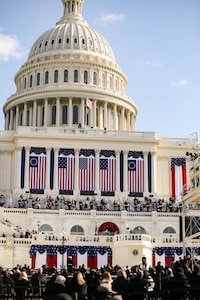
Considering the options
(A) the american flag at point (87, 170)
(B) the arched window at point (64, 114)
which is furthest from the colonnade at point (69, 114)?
(A) the american flag at point (87, 170)

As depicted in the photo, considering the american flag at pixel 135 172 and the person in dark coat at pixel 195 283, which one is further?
the american flag at pixel 135 172

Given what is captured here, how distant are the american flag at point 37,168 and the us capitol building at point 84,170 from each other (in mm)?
150

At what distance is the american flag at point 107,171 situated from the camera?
297 ft

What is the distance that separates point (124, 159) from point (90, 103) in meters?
16.8

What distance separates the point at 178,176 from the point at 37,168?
21.9m

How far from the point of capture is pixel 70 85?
11100 centimetres

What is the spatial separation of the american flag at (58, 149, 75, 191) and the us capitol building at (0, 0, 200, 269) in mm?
152

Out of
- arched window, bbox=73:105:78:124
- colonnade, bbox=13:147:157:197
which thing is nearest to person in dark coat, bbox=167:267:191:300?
colonnade, bbox=13:147:157:197

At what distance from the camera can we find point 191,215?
70375 millimetres

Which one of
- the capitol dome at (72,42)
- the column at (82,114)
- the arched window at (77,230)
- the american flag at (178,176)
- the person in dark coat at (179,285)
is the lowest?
the person in dark coat at (179,285)

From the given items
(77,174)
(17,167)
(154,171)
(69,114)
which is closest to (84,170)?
(77,174)

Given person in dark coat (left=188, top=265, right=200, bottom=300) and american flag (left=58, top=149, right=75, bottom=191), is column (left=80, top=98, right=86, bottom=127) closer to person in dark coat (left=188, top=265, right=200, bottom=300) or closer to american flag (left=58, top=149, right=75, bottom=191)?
american flag (left=58, top=149, right=75, bottom=191)

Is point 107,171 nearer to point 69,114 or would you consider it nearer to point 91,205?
point 91,205

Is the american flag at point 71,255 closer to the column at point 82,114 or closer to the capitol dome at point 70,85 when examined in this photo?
the capitol dome at point 70,85
